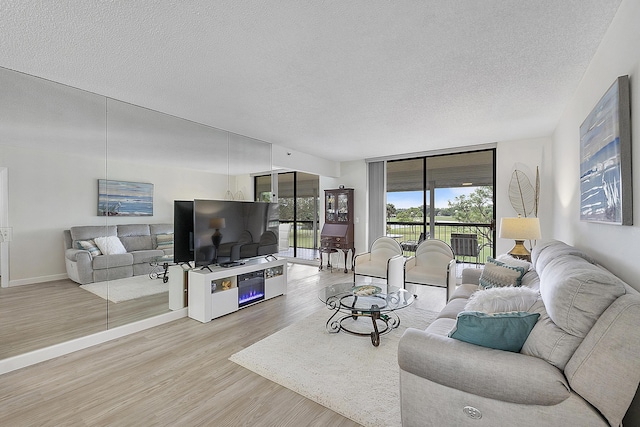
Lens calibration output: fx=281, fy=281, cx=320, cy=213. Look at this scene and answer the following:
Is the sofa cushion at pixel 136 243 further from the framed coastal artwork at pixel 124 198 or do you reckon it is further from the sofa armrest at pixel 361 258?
the sofa armrest at pixel 361 258

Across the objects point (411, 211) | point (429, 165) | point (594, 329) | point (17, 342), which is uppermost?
point (429, 165)

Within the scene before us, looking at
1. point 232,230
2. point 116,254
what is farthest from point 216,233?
point 116,254

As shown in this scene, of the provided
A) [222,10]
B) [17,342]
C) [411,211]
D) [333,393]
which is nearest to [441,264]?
[411,211]

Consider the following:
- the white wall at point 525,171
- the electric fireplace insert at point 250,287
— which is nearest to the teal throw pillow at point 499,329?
the electric fireplace insert at point 250,287

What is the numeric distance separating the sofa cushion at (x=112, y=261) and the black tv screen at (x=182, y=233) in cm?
49

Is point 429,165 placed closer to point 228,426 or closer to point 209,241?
point 209,241

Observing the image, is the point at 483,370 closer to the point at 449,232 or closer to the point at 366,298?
the point at 366,298

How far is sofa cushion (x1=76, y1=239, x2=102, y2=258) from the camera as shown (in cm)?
287

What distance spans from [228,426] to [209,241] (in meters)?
2.20

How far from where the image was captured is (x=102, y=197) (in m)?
2.98

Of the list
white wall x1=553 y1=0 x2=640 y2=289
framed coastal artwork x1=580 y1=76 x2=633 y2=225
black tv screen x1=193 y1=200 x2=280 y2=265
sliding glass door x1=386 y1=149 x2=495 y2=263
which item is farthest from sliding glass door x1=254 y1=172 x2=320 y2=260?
framed coastal artwork x1=580 y1=76 x2=633 y2=225

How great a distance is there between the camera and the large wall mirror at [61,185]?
8.18 feet

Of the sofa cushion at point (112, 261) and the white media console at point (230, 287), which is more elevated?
the sofa cushion at point (112, 261)

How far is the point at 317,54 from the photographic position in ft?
7.08
